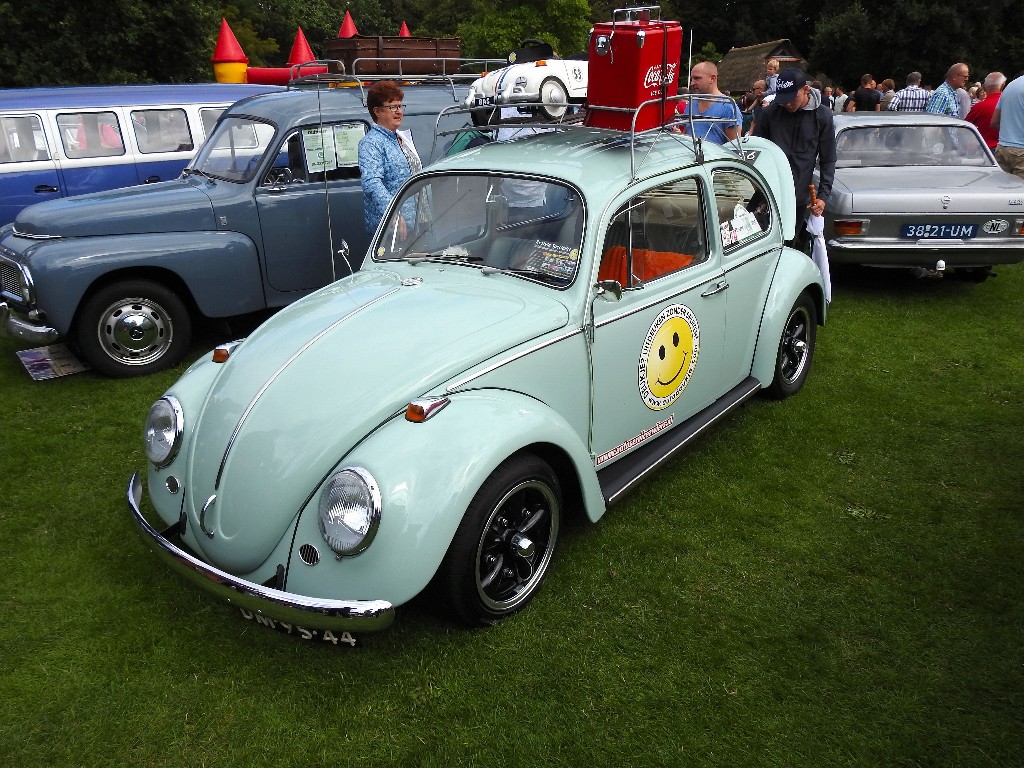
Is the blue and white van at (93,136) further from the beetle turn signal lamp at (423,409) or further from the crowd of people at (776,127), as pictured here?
the beetle turn signal lamp at (423,409)

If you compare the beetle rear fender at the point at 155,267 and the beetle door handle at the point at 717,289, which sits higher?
the beetle door handle at the point at 717,289

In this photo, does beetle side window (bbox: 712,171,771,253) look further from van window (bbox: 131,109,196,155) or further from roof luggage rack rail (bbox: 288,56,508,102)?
van window (bbox: 131,109,196,155)

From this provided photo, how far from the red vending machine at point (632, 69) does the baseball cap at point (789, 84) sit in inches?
111

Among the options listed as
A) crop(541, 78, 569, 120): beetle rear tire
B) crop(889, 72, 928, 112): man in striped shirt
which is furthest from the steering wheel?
crop(889, 72, 928, 112): man in striped shirt

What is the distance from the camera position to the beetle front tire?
2.99 metres

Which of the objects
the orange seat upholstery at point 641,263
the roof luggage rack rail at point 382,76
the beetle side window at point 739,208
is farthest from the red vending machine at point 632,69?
the roof luggage rack rail at point 382,76

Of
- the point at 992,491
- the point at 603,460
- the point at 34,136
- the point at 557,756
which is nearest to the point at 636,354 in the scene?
the point at 603,460

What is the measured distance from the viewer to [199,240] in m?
6.01

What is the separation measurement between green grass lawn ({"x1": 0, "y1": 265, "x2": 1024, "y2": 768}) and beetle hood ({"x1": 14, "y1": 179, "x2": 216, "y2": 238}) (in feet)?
6.21

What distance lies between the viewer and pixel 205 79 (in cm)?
1955

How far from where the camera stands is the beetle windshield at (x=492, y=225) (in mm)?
3695

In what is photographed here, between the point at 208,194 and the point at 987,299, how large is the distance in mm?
7135

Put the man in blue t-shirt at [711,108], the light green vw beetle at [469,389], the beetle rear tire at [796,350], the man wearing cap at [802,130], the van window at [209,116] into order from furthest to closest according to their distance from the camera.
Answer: the van window at [209,116] < the man wearing cap at [802,130] < the man in blue t-shirt at [711,108] < the beetle rear tire at [796,350] < the light green vw beetle at [469,389]

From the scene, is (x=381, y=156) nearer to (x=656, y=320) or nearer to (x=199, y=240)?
(x=199, y=240)
